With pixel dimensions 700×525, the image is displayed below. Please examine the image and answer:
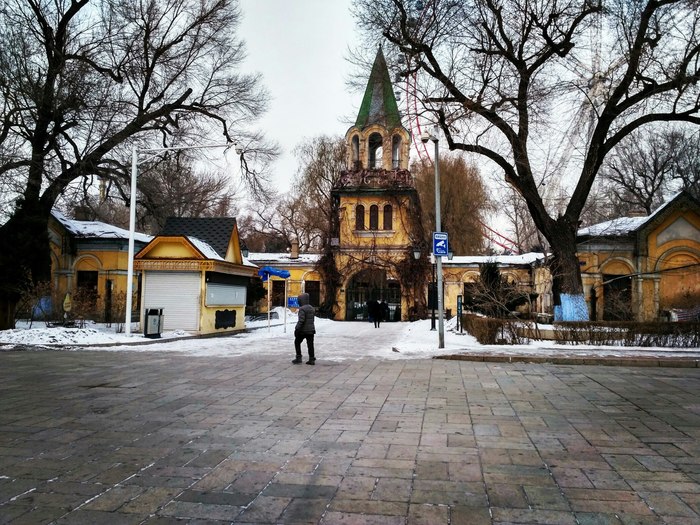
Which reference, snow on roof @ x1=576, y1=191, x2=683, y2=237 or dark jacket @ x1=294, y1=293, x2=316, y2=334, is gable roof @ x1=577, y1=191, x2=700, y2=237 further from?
dark jacket @ x1=294, y1=293, x2=316, y2=334

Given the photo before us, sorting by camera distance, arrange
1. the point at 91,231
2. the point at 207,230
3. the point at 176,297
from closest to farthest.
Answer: the point at 176,297 → the point at 207,230 → the point at 91,231

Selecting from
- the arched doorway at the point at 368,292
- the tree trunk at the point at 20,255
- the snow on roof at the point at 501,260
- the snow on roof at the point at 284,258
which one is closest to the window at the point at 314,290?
the snow on roof at the point at 284,258

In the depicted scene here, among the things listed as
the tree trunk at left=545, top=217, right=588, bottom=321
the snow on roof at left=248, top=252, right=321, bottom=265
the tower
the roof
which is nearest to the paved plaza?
the tree trunk at left=545, top=217, right=588, bottom=321

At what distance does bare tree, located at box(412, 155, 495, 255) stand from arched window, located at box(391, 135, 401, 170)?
6.80 metres

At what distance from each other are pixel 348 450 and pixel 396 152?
36.6 m

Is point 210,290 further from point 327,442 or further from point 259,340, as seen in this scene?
point 327,442

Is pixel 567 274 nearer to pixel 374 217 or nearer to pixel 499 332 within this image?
pixel 499 332

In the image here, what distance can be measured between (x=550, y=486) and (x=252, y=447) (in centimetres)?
289

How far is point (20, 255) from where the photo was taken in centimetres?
2172

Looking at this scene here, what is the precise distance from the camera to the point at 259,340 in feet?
65.7

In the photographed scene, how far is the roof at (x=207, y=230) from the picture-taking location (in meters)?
23.6

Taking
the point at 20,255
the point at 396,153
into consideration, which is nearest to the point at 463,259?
the point at 396,153

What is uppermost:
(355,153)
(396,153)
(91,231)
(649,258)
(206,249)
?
(396,153)

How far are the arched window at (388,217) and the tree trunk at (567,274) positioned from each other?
19344 mm
